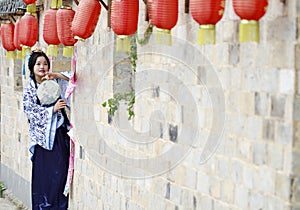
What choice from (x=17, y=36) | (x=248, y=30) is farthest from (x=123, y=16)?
(x=17, y=36)

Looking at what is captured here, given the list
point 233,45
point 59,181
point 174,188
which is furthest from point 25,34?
point 233,45

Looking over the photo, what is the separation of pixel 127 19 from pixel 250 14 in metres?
1.63

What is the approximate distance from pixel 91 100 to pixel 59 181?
148 centimetres

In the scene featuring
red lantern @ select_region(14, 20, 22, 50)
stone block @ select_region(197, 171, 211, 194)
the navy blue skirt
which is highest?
red lantern @ select_region(14, 20, 22, 50)

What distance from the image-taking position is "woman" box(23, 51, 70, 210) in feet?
27.5

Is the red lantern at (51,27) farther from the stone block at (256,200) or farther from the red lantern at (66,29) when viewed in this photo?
the stone block at (256,200)

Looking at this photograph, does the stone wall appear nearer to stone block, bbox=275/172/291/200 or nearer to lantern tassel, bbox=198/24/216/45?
stone block, bbox=275/172/291/200

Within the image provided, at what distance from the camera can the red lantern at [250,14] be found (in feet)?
13.2

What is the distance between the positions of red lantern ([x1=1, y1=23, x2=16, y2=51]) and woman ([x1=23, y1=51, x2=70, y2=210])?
3.06 feet

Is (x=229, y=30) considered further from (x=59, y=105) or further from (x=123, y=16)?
(x=59, y=105)

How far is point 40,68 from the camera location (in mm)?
8422

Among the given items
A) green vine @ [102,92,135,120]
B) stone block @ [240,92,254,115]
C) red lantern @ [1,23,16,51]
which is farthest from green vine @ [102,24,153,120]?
red lantern @ [1,23,16,51]

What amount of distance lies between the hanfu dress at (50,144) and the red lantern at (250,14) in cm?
463

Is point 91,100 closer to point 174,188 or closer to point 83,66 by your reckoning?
point 83,66
